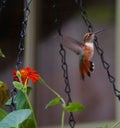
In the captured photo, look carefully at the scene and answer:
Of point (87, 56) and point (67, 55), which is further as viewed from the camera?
point (67, 55)

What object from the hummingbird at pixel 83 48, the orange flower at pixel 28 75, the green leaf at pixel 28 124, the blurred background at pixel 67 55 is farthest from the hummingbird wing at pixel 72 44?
the blurred background at pixel 67 55

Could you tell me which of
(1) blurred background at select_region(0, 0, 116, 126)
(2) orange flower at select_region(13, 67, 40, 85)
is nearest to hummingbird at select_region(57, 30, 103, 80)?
(2) orange flower at select_region(13, 67, 40, 85)

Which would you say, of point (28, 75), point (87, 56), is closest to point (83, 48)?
point (87, 56)

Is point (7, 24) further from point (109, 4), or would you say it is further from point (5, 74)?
point (109, 4)

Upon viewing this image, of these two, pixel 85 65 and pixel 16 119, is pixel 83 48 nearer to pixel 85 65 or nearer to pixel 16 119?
pixel 85 65

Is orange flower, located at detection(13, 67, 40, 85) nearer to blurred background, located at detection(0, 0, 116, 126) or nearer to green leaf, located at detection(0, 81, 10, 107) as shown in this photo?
green leaf, located at detection(0, 81, 10, 107)

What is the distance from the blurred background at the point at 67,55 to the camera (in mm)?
2723

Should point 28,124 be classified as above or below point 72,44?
below

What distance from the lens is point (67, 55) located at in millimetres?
2857

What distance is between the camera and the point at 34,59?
119 inches

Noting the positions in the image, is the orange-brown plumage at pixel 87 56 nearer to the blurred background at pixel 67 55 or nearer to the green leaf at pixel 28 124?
the green leaf at pixel 28 124

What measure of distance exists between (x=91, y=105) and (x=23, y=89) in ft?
5.40

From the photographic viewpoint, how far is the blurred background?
2723 millimetres

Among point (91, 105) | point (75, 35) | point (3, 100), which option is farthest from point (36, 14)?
point (3, 100)
